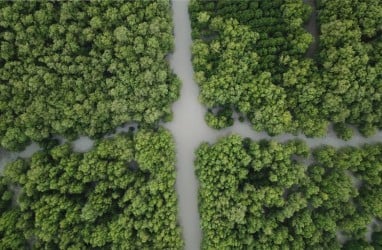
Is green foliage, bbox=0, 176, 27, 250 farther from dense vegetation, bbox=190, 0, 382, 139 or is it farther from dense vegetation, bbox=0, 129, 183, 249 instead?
dense vegetation, bbox=190, 0, 382, 139

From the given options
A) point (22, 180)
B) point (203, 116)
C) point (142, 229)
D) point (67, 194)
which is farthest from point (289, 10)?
point (22, 180)

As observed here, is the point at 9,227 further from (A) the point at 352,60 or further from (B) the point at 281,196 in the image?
(A) the point at 352,60

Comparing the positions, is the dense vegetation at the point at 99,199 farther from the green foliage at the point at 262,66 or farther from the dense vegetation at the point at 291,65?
the dense vegetation at the point at 291,65

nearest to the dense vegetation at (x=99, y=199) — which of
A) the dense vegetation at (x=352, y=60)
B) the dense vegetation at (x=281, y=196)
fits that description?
the dense vegetation at (x=281, y=196)

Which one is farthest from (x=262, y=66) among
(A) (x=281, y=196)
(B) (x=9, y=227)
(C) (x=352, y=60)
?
(B) (x=9, y=227)

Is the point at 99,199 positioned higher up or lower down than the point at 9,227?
higher up

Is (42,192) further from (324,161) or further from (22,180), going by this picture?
(324,161)
